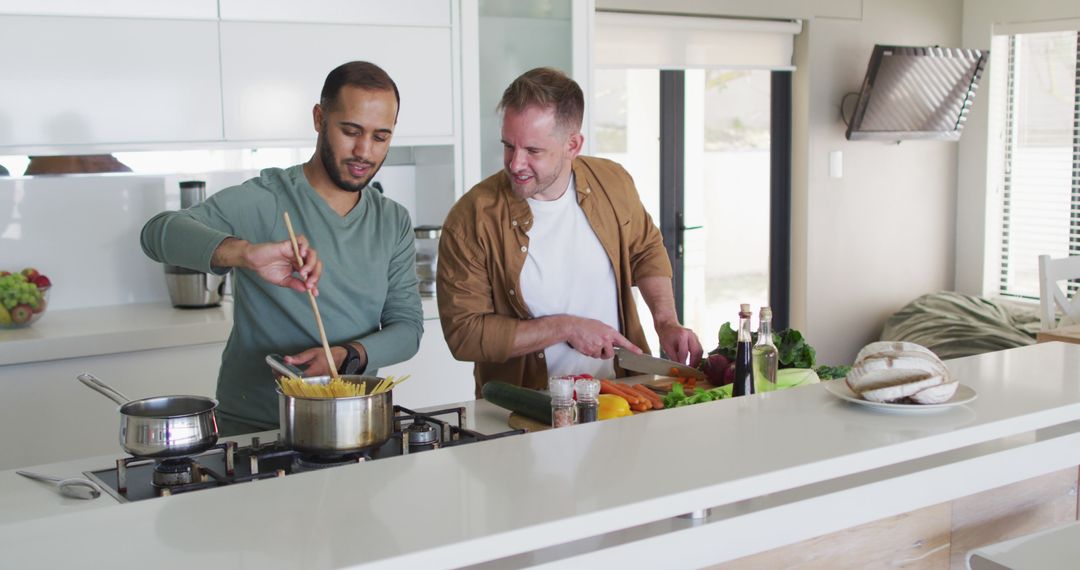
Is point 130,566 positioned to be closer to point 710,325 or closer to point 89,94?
point 89,94

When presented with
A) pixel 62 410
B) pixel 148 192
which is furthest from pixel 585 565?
pixel 148 192

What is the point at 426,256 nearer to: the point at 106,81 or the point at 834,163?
the point at 106,81

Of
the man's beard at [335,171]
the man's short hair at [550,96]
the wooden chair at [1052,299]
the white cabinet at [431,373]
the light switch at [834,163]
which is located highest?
the man's short hair at [550,96]

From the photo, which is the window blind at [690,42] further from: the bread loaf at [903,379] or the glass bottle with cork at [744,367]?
the bread loaf at [903,379]

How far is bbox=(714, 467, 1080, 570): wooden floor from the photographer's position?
1811 millimetres

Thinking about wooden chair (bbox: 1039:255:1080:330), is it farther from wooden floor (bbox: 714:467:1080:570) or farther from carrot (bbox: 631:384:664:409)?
carrot (bbox: 631:384:664:409)

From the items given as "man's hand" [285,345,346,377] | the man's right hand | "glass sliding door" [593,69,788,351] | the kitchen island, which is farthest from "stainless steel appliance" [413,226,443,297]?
the kitchen island

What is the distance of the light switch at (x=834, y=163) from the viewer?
6.13m

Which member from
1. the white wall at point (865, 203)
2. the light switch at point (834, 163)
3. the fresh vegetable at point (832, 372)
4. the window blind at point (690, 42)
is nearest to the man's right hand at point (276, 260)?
the fresh vegetable at point (832, 372)

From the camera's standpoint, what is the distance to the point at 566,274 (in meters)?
2.85

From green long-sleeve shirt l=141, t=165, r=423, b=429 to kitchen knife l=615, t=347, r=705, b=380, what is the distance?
506 millimetres

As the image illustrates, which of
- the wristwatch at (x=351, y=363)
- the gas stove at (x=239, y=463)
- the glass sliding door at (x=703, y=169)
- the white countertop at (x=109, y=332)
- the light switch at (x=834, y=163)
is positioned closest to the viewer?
the gas stove at (x=239, y=463)

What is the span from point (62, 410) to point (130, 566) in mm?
2626

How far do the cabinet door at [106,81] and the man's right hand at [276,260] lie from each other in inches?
74.0
